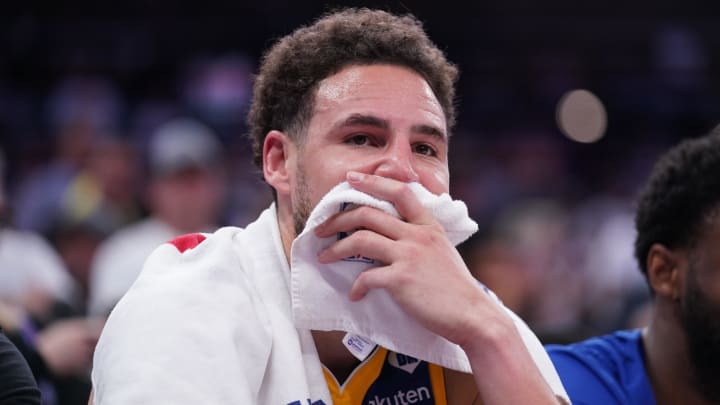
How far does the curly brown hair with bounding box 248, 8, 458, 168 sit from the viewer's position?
246cm

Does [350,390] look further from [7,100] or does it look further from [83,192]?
[7,100]

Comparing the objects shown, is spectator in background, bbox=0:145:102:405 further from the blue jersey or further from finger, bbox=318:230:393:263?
the blue jersey

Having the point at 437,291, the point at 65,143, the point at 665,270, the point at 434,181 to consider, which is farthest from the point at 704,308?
the point at 65,143

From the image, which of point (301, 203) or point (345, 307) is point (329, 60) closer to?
point (301, 203)

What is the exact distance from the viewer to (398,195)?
6.88 feet

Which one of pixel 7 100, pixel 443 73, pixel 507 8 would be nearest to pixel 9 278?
pixel 443 73

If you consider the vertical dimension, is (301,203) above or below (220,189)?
below

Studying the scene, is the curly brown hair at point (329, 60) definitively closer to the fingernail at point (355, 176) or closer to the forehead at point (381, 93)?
the forehead at point (381, 93)

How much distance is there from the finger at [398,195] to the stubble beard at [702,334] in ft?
3.49

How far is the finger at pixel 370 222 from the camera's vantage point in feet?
6.76

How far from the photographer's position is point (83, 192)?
7.33m

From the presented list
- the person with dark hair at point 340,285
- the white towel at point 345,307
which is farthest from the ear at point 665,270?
the white towel at point 345,307

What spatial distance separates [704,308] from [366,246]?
1.23 m

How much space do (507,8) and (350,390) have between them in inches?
430
